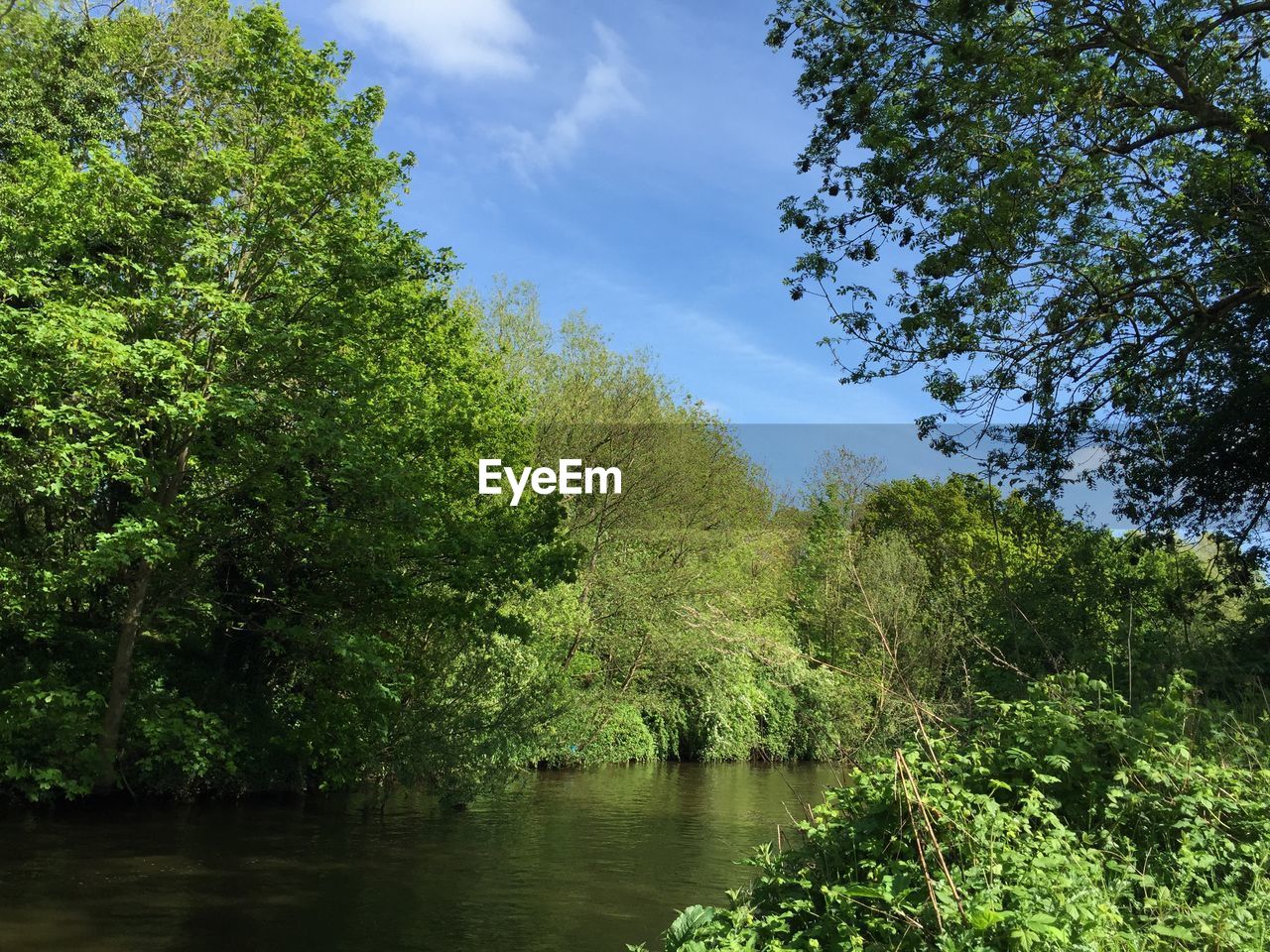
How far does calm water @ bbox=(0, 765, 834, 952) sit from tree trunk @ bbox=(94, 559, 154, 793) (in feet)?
2.44

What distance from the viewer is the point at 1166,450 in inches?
563

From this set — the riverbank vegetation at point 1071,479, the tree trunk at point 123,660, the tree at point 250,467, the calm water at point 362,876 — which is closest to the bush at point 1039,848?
the riverbank vegetation at point 1071,479

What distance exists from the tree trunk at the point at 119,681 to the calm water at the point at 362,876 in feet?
2.44

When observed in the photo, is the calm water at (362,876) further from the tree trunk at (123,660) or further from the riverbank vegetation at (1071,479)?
the riverbank vegetation at (1071,479)

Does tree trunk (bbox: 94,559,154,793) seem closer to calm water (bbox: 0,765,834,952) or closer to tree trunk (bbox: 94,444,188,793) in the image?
tree trunk (bbox: 94,444,188,793)

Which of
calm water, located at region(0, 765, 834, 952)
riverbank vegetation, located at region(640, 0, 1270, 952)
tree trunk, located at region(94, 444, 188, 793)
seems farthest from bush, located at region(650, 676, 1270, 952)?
tree trunk, located at region(94, 444, 188, 793)

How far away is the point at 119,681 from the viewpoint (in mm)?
16703

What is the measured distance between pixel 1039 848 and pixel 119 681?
51.2 ft

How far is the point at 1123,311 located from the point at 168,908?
1324cm

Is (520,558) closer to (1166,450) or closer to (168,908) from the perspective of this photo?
(168,908)

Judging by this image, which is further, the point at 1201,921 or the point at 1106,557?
the point at 1106,557

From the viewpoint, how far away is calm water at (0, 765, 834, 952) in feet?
34.5

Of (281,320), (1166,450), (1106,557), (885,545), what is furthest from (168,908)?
(885,545)

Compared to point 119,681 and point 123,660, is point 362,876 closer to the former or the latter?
Result: point 119,681
